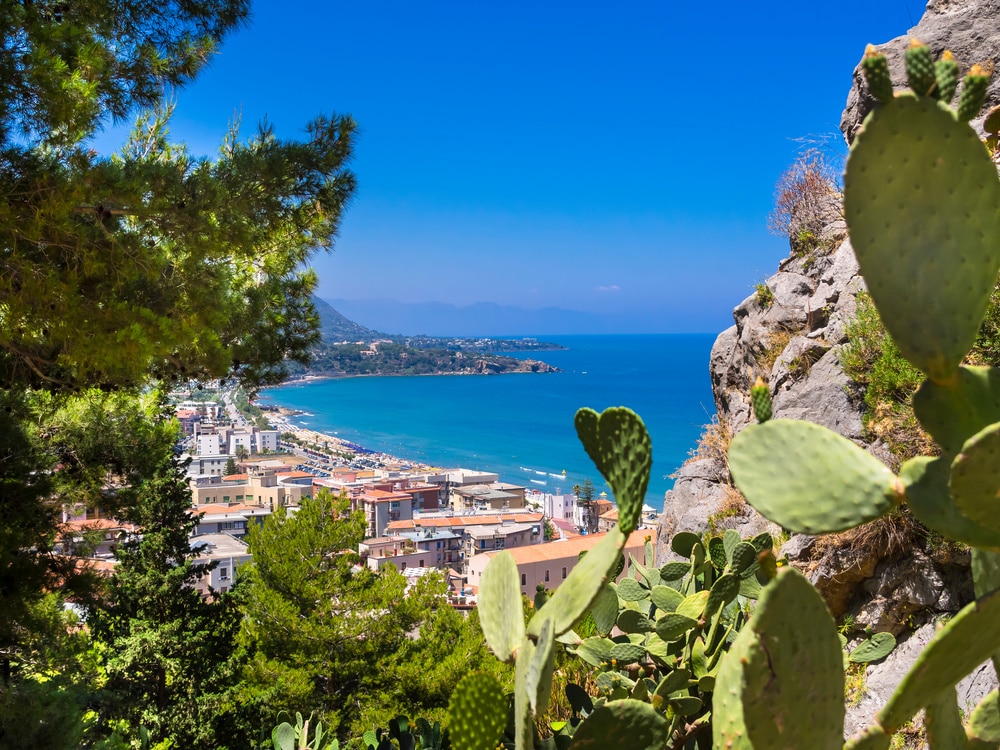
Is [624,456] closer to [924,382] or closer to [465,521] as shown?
[924,382]

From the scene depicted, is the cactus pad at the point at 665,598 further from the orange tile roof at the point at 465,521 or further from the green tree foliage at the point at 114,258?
the orange tile roof at the point at 465,521

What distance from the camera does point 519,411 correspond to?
259 feet

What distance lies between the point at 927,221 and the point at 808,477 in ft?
0.99

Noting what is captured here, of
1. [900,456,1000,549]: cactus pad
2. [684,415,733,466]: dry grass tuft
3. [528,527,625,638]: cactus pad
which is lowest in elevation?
[684,415,733,466]: dry grass tuft

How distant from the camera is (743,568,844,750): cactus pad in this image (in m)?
0.59

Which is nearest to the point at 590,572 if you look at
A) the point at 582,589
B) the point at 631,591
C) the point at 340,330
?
the point at 582,589

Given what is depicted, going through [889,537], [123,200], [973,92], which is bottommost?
[889,537]

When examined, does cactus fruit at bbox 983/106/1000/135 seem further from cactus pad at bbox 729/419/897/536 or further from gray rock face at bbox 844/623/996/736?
gray rock face at bbox 844/623/996/736

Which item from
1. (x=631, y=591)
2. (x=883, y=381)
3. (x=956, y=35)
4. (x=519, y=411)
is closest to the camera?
(x=631, y=591)

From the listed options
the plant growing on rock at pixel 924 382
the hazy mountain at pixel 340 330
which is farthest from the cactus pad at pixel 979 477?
the hazy mountain at pixel 340 330

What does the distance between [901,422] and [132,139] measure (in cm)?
470

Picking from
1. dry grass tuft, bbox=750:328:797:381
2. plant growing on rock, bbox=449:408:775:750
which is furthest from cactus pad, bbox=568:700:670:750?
dry grass tuft, bbox=750:328:797:381

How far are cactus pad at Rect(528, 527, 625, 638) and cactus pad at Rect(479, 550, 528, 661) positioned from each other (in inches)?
2.5

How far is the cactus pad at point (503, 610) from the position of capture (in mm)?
1066
